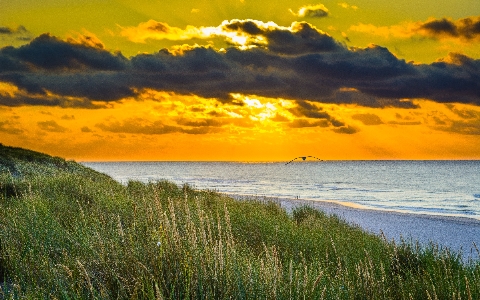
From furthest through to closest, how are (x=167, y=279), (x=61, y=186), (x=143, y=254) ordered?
1. (x=61, y=186)
2. (x=143, y=254)
3. (x=167, y=279)

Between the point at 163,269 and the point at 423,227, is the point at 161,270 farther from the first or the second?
the point at 423,227

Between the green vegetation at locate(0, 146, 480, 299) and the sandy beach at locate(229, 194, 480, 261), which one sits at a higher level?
the green vegetation at locate(0, 146, 480, 299)

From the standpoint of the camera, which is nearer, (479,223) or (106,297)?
(106,297)

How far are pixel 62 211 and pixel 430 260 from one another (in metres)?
7.70

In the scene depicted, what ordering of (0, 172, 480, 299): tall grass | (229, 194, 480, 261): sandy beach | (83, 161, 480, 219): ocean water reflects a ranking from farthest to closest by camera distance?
(83, 161, 480, 219): ocean water
(229, 194, 480, 261): sandy beach
(0, 172, 480, 299): tall grass

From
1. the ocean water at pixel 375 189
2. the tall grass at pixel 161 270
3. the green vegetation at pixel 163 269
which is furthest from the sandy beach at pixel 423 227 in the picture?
the tall grass at pixel 161 270

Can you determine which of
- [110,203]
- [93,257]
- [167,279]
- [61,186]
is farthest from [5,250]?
[61,186]

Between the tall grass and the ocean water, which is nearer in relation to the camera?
the tall grass

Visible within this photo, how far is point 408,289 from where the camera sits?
20.5 ft

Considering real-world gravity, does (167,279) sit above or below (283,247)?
above

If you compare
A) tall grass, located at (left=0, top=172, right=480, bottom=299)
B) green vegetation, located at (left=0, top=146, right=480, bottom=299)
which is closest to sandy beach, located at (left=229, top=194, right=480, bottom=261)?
green vegetation, located at (left=0, top=146, right=480, bottom=299)

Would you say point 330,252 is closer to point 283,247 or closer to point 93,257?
point 283,247

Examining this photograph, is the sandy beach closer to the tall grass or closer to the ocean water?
the ocean water

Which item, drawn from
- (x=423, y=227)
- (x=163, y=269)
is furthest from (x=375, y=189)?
(x=163, y=269)
